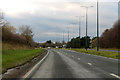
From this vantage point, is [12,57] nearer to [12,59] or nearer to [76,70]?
[12,59]

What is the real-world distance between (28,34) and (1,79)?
82.4 m

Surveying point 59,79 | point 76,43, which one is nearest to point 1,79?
point 59,79

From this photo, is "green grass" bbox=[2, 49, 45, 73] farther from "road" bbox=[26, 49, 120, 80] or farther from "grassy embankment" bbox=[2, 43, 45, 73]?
"road" bbox=[26, 49, 120, 80]

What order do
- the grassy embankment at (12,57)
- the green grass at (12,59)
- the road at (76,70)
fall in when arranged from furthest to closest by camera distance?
the grassy embankment at (12,57) → the green grass at (12,59) → the road at (76,70)

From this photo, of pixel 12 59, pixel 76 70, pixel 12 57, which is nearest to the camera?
pixel 76 70

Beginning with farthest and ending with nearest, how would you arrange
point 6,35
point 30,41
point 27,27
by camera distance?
point 27,27, point 30,41, point 6,35

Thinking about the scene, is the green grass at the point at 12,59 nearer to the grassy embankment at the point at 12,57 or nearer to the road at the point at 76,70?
the grassy embankment at the point at 12,57

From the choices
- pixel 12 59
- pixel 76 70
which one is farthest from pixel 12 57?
pixel 76 70

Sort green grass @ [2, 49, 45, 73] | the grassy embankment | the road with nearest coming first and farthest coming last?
1. the road
2. green grass @ [2, 49, 45, 73]
3. the grassy embankment

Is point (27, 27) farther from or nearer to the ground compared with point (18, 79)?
farther from the ground

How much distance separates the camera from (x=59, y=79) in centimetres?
1110

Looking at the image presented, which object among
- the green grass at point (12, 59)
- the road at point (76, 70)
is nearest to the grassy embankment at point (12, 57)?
the green grass at point (12, 59)

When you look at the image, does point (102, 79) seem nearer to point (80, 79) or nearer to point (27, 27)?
point (80, 79)

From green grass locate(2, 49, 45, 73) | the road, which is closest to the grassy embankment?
green grass locate(2, 49, 45, 73)
